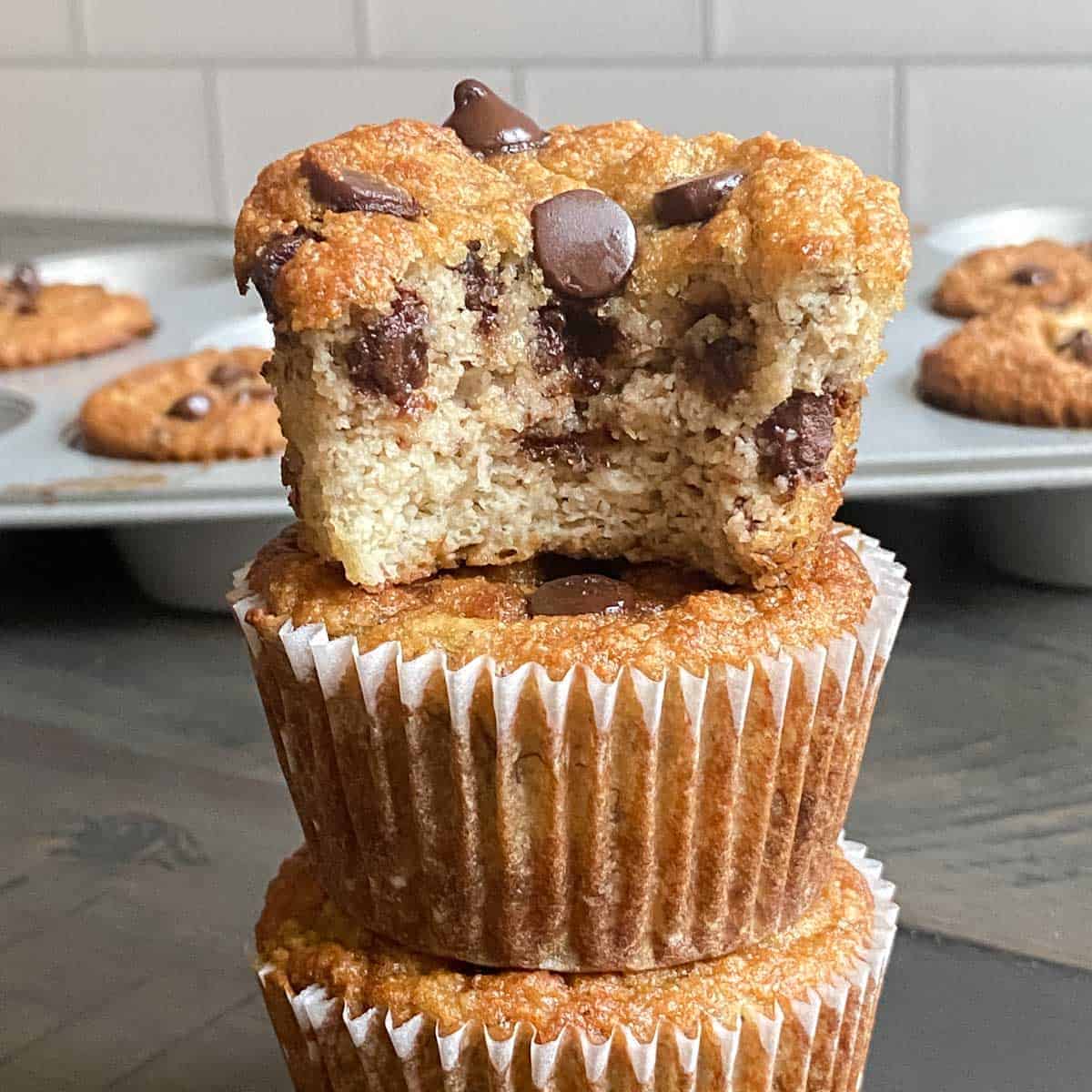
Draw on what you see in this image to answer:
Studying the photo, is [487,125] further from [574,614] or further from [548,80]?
[548,80]

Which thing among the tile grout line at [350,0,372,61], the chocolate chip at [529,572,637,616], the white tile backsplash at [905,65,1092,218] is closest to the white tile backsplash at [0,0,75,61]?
the tile grout line at [350,0,372,61]

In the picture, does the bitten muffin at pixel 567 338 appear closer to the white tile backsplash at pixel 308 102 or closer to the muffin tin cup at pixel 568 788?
the muffin tin cup at pixel 568 788

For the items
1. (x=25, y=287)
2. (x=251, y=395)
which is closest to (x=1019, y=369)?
(x=251, y=395)

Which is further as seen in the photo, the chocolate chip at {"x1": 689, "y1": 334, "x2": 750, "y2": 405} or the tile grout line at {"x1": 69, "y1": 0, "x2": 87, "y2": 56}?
the tile grout line at {"x1": 69, "y1": 0, "x2": 87, "y2": 56}

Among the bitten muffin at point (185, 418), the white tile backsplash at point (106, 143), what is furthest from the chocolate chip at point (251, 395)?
the white tile backsplash at point (106, 143)

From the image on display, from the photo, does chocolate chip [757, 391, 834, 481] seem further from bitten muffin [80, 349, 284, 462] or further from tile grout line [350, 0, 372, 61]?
tile grout line [350, 0, 372, 61]

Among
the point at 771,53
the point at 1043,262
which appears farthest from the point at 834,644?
the point at 771,53
